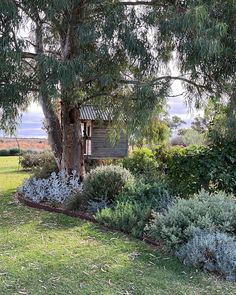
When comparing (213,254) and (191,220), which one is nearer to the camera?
(213,254)

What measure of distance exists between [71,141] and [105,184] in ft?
8.28

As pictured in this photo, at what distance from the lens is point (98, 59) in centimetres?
719

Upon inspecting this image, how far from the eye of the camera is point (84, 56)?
691cm

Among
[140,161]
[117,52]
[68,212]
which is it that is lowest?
[68,212]

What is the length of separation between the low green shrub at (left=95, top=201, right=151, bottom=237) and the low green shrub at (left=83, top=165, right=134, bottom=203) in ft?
3.21

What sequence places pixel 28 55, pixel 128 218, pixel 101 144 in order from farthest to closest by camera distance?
pixel 101 144 < pixel 28 55 < pixel 128 218

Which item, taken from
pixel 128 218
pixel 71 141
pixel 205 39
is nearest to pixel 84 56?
pixel 205 39

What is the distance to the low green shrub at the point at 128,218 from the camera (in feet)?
17.1

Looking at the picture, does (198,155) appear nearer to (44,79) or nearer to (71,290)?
(44,79)

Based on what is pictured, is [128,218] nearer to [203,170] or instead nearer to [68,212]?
Result: [68,212]

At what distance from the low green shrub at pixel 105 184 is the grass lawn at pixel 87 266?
1.16 metres

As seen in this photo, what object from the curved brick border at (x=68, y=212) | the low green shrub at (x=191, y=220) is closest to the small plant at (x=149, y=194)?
the curved brick border at (x=68, y=212)

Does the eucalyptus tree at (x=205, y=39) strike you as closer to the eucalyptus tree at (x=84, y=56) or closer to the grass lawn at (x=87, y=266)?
the eucalyptus tree at (x=84, y=56)

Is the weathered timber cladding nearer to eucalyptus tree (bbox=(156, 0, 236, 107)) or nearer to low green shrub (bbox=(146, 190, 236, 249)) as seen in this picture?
eucalyptus tree (bbox=(156, 0, 236, 107))
